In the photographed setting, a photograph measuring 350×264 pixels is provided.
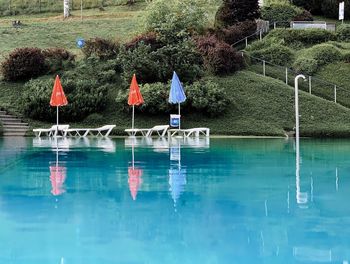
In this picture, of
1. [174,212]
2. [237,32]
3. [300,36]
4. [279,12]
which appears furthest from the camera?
[279,12]

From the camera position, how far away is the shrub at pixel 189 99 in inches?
954

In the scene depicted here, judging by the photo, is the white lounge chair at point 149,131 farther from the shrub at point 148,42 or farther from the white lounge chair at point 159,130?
the shrub at point 148,42

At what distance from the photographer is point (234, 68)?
28.2 m

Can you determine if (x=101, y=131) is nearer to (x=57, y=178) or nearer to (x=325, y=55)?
(x=57, y=178)

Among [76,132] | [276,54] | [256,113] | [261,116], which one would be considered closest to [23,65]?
[76,132]

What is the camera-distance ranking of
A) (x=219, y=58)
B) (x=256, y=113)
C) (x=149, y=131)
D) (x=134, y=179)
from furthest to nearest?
(x=219, y=58)
(x=256, y=113)
(x=149, y=131)
(x=134, y=179)

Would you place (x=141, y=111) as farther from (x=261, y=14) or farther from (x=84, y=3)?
(x=84, y=3)

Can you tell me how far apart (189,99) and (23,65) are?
8.88 m

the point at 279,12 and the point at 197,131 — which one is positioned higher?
the point at 279,12

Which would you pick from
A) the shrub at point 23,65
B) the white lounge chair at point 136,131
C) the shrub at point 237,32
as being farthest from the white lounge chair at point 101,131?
the shrub at point 237,32

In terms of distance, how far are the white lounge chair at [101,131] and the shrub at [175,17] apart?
29.5 ft

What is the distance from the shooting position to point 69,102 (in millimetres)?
24625

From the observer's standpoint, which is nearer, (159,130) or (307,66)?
(159,130)

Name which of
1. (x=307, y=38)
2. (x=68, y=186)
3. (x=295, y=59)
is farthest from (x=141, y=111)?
(x=68, y=186)
